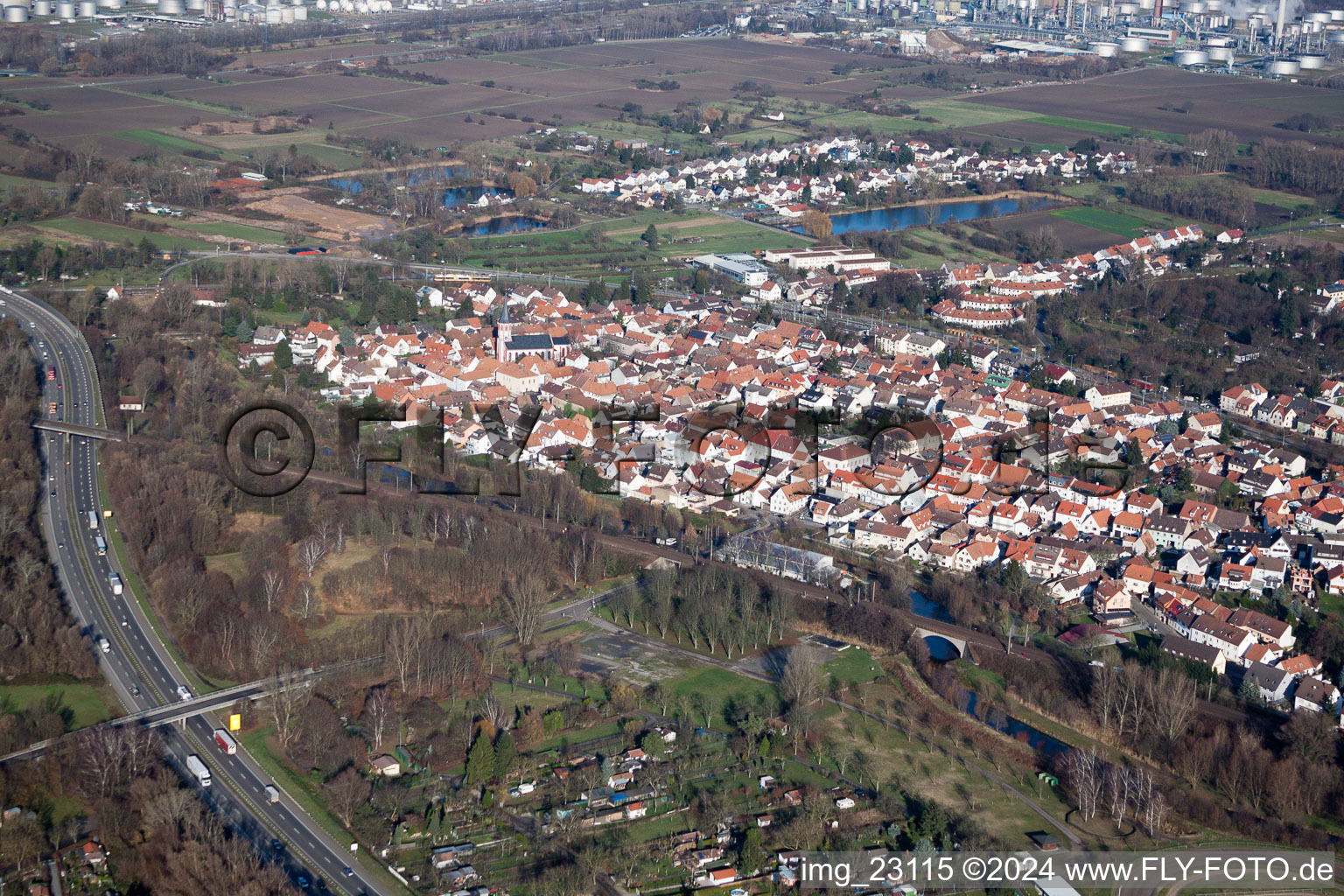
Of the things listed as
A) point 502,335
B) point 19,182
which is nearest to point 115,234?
point 19,182

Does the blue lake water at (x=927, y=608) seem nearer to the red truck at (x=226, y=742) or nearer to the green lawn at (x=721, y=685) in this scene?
the green lawn at (x=721, y=685)

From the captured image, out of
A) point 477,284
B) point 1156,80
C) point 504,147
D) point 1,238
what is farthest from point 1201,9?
point 1,238

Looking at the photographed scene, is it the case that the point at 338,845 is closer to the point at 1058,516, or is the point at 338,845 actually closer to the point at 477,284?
the point at 1058,516

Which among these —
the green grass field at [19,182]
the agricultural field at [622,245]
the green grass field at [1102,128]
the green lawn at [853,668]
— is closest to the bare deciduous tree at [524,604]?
the green lawn at [853,668]

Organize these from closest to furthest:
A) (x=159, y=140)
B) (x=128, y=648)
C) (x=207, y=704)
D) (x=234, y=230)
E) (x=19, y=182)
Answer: (x=207, y=704), (x=128, y=648), (x=234, y=230), (x=19, y=182), (x=159, y=140)

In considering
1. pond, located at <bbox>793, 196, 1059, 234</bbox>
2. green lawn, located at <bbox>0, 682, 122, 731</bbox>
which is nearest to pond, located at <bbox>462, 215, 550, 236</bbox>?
pond, located at <bbox>793, 196, 1059, 234</bbox>

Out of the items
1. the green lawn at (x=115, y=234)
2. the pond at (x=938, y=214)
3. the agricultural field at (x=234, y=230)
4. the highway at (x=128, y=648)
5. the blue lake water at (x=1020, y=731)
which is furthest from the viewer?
the pond at (x=938, y=214)

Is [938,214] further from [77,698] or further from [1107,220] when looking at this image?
[77,698]

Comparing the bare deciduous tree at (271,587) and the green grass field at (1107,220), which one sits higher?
the green grass field at (1107,220)
